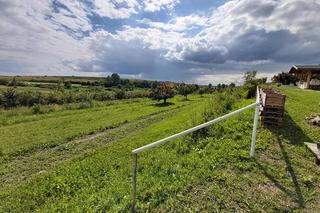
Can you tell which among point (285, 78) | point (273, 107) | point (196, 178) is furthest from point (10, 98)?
point (285, 78)

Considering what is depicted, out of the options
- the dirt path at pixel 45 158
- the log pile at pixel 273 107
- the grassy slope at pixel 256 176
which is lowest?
the dirt path at pixel 45 158

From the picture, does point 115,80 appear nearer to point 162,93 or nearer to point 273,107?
point 162,93

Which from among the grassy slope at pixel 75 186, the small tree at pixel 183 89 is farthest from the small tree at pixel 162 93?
the grassy slope at pixel 75 186

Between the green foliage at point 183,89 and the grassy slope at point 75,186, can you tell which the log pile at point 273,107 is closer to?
the grassy slope at point 75,186

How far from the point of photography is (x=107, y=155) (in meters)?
7.36

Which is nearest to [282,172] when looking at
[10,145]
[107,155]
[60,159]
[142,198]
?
[142,198]

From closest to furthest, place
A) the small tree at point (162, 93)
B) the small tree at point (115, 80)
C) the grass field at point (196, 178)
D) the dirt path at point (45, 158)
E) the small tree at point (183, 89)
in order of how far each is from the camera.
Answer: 1. the grass field at point (196, 178)
2. the dirt path at point (45, 158)
3. the small tree at point (162, 93)
4. the small tree at point (183, 89)
5. the small tree at point (115, 80)

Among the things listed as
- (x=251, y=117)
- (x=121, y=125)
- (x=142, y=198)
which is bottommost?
(x=121, y=125)

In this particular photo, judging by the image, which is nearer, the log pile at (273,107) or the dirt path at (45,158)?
the log pile at (273,107)

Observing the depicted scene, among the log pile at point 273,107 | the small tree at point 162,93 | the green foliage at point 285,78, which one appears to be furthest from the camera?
the green foliage at point 285,78

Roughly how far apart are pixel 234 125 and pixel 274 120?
1016 millimetres

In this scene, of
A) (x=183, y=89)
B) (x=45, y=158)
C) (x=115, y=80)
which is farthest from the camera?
(x=115, y=80)

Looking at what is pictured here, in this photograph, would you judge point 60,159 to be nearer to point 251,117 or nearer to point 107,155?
point 107,155

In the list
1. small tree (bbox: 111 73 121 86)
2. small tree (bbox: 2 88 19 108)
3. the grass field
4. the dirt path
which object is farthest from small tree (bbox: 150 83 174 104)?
small tree (bbox: 111 73 121 86)
